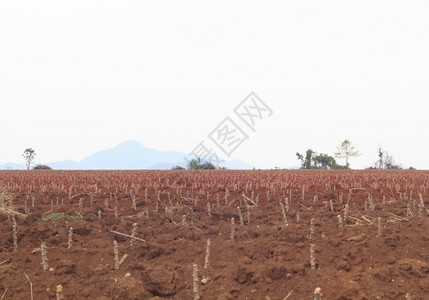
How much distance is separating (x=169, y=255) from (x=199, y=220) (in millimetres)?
2263

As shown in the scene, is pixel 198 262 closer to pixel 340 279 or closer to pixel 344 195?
pixel 340 279

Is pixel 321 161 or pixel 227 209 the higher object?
pixel 321 161

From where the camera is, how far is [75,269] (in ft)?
16.0

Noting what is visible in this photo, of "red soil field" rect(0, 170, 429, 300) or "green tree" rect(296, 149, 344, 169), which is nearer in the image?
"red soil field" rect(0, 170, 429, 300)

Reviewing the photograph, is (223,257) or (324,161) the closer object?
(223,257)

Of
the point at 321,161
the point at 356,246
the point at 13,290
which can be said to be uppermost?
the point at 321,161

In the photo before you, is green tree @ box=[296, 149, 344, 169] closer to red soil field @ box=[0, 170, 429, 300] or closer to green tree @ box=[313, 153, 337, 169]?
green tree @ box=[313, 153, 337, 169]

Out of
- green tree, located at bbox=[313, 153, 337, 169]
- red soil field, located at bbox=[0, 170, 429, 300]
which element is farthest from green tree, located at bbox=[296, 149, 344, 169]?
red soil field, located at bbox=[0, 170, 429, 300]

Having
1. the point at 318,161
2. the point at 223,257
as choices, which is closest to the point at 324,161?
the point at 318,161

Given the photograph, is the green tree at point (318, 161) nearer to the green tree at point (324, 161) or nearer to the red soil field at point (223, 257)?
the green tree at point (324, 161)

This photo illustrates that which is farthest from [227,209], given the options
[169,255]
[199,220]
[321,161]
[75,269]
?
[321,161]

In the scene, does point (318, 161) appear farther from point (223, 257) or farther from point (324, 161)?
point (223, 257)

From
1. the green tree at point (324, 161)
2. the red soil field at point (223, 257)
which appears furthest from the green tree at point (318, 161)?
the red soil field at point (223, 257)

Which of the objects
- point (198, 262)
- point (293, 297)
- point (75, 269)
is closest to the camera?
point (293, 297)
